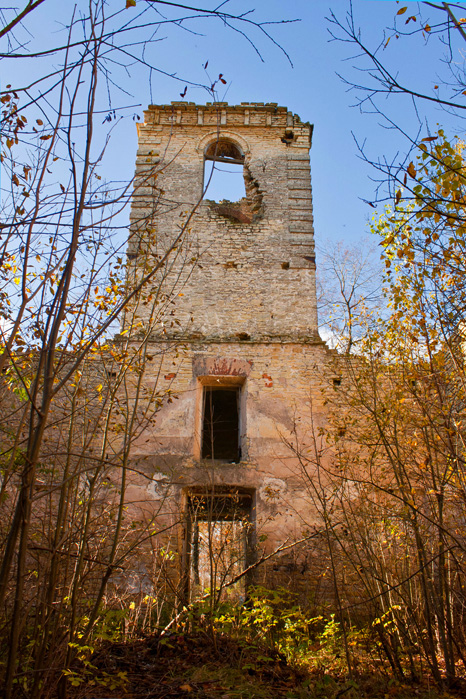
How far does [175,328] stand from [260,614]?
455 centimetres

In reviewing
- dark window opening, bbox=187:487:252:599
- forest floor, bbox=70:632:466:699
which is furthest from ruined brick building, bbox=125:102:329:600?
forest floor, bbox=70:632:466:699

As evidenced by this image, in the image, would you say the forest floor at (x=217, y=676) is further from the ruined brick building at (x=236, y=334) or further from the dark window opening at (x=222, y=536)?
the ruined brick building at (x=236, y=334)

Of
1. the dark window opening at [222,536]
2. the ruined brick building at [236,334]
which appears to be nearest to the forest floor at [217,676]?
the dark window opening at [222,536]

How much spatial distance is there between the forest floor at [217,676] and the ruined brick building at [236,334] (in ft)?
3.37

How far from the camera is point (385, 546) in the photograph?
16.4 ft

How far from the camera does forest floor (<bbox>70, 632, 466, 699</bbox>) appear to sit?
3633mm

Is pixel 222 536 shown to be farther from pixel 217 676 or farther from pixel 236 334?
pixel 236 334

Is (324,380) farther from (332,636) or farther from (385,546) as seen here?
(332,636)

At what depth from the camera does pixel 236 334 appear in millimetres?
8266

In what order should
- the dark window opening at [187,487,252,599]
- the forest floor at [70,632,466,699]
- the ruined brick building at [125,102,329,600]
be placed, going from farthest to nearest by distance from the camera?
the ruined brick building at [125,102,329,600], the dark window opening at [187,487,252,599], the forest floor at [70,632,466,699]

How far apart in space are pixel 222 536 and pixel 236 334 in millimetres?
3504

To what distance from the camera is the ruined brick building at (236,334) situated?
6.81 meters

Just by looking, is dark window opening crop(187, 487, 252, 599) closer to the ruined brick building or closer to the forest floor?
the ruined brick building

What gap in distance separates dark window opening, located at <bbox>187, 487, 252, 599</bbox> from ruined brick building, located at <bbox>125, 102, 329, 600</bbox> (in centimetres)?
5
